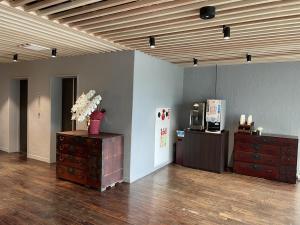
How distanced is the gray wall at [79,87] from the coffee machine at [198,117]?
1.88 meters

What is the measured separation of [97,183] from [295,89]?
4.40 m

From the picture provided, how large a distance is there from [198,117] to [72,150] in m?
2.88

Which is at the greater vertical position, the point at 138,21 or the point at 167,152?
the point at 138,21

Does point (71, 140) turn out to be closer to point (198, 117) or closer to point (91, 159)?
point (91, 159)

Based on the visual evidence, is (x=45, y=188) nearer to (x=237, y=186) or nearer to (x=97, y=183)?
(x=97, y=183)

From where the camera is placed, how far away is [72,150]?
4.16 meters

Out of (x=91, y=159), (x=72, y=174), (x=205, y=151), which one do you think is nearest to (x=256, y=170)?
(x=205, y=151)

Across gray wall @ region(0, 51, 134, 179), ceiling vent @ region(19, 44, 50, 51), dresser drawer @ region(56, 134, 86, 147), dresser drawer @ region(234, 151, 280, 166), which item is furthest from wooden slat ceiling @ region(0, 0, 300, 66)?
dresser drawer @ region(234, 151, 280, 166)

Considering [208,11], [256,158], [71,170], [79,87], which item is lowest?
[71,170]

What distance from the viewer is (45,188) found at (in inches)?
155

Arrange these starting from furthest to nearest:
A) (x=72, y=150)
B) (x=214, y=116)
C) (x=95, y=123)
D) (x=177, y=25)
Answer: (x=214, y=116) → (x=95, y=123) → (x=72, y=150) → (x=177, y=25)

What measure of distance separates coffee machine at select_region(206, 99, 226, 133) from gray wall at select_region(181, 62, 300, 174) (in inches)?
22.3

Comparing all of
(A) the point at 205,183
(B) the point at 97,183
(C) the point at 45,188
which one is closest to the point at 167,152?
(A) the point at 205,183

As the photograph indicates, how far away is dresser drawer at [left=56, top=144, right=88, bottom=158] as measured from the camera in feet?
13.2
